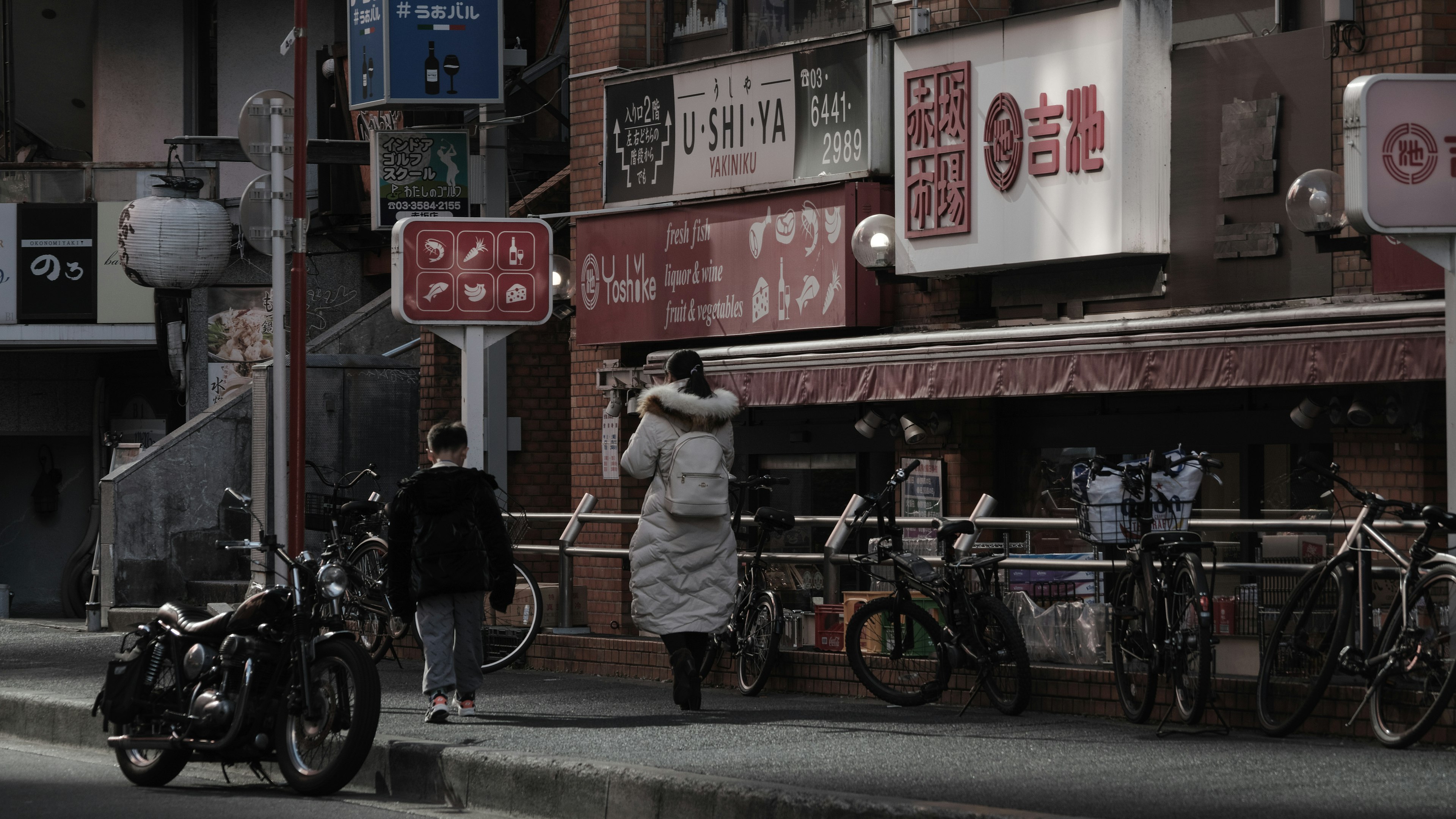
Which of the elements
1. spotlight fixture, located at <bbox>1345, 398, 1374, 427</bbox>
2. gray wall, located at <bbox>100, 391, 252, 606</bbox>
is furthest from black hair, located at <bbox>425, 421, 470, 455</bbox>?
gray wall, located at <bbox>100, 391, 252, 606</bbox>

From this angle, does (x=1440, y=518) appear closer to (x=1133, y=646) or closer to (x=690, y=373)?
(x=1133, y=646)

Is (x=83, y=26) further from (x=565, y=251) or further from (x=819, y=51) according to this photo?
(x=819, y=51)

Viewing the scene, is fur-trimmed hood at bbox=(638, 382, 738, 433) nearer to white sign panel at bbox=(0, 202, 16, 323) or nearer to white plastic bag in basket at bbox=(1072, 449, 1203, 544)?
white plastic bag in basket at bbox=(1072, 449, 1203, 544)

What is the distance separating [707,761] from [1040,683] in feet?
8.53

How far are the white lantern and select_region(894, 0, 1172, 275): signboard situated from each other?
34.6ft

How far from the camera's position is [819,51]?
15.1 meters

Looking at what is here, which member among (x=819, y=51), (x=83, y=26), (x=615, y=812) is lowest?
(x=615, y=812)

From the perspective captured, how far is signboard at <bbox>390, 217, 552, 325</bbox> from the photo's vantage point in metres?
12.6

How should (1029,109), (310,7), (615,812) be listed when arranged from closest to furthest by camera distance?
(615,812), (1029,109), (310,7)

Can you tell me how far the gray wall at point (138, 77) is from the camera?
87.8 ft

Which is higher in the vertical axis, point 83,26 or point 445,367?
point 83,26

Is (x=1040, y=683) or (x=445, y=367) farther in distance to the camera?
(x=445, y=367)

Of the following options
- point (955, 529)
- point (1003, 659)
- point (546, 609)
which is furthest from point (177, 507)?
point (1003, 659)

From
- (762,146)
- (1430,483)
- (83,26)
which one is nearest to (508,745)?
(1430,483)
